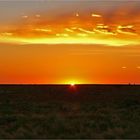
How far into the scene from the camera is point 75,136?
719 inches

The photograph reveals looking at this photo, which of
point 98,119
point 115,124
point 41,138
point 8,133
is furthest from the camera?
point 98,119

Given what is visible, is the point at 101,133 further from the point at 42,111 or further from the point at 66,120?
the point at 42,111

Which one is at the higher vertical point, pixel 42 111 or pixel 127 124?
pixel 127 124

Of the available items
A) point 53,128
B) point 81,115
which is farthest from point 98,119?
point 53,128

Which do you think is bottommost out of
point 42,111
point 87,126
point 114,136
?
point 42,111

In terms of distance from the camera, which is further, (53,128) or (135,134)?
(53,128)

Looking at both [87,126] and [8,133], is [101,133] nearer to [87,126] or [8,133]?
[87,126]

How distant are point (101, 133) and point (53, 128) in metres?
2.36

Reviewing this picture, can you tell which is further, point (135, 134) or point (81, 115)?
point (81, 115)

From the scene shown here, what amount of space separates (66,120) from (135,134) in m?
4.88

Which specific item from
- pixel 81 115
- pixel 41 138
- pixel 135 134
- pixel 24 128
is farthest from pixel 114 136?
pixel 81 115

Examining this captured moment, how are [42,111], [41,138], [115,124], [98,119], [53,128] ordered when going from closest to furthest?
1. [41,138]
2. [53,128]
3. [115,124]
4. [98,119]
5. [42,111]

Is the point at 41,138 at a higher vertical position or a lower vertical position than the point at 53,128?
higher

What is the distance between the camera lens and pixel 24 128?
20391 mm
